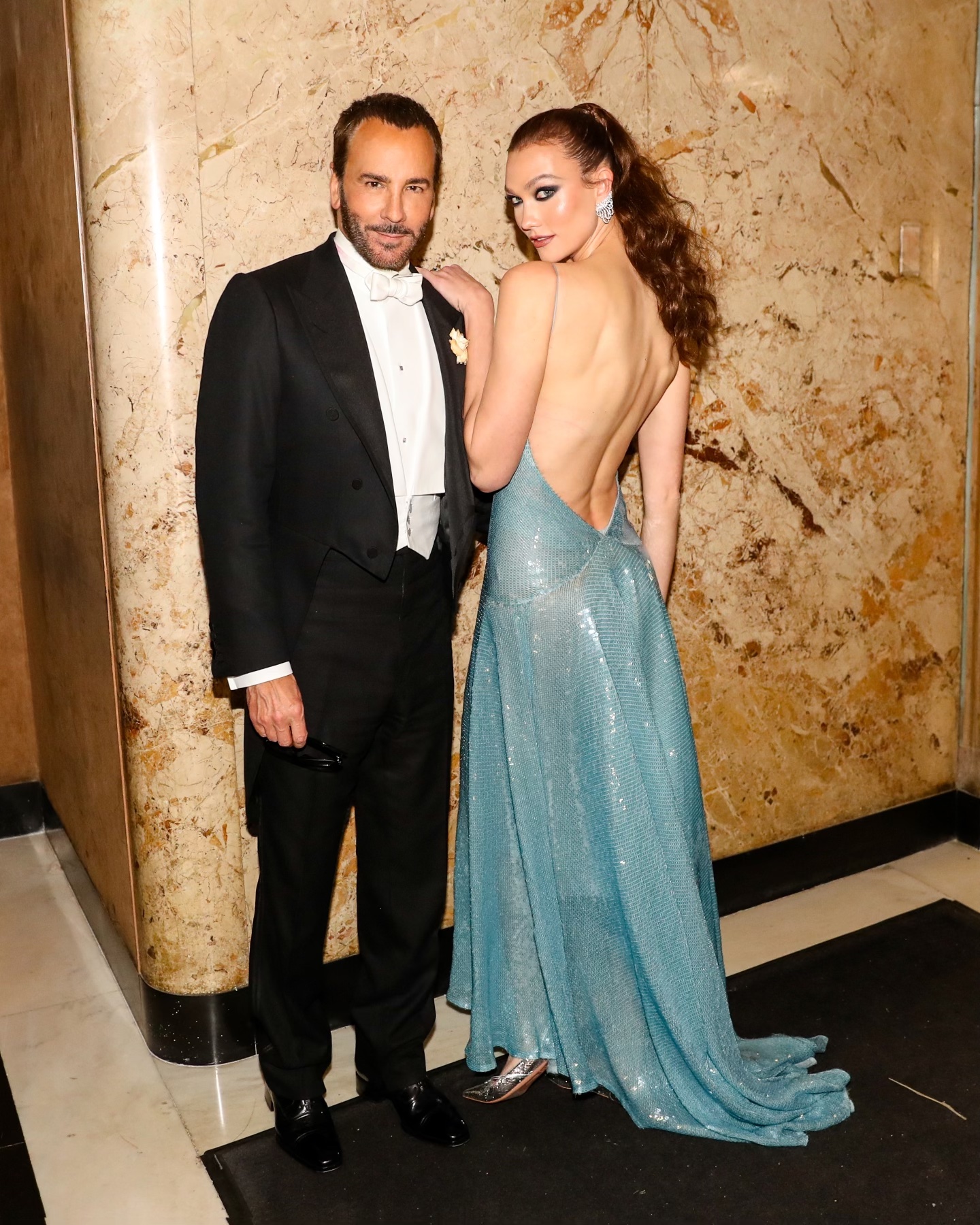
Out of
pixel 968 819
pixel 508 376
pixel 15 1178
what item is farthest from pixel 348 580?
pixel 968 819

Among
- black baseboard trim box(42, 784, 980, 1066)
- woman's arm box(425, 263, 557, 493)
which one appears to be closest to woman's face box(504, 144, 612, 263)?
woman's arm box(425, 263, 557, 493)

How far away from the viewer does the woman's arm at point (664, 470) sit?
9.09 feet

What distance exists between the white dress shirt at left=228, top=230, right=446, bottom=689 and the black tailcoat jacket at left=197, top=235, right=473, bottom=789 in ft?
0.10

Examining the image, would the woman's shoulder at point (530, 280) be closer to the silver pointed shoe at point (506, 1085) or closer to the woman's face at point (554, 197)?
the woman's face at point (554, 197)

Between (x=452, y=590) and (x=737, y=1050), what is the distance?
1189mm

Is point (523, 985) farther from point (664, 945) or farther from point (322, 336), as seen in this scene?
point (322, 336)

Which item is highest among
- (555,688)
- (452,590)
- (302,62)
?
(302,62)

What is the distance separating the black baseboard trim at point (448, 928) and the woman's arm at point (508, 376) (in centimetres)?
132

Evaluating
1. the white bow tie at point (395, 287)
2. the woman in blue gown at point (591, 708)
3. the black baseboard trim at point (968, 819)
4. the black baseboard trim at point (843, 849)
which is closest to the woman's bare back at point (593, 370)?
the woman in blue gown at point (591, 708)

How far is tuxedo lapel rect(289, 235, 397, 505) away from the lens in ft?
7.64

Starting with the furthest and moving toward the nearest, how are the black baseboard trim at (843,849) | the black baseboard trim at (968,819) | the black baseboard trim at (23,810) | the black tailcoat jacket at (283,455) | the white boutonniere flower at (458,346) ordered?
the black baseboard trim at (23,810)
the black baseboard trim at (968,819)
the black baseboard trim at (843,849)
the white boutonniere flower at (458,346)
the black tailcoat jacket at (283,455)

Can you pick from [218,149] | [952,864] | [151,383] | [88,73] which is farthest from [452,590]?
[952,864]

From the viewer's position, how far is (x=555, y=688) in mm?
2604

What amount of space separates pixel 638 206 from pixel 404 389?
2.11 feet
